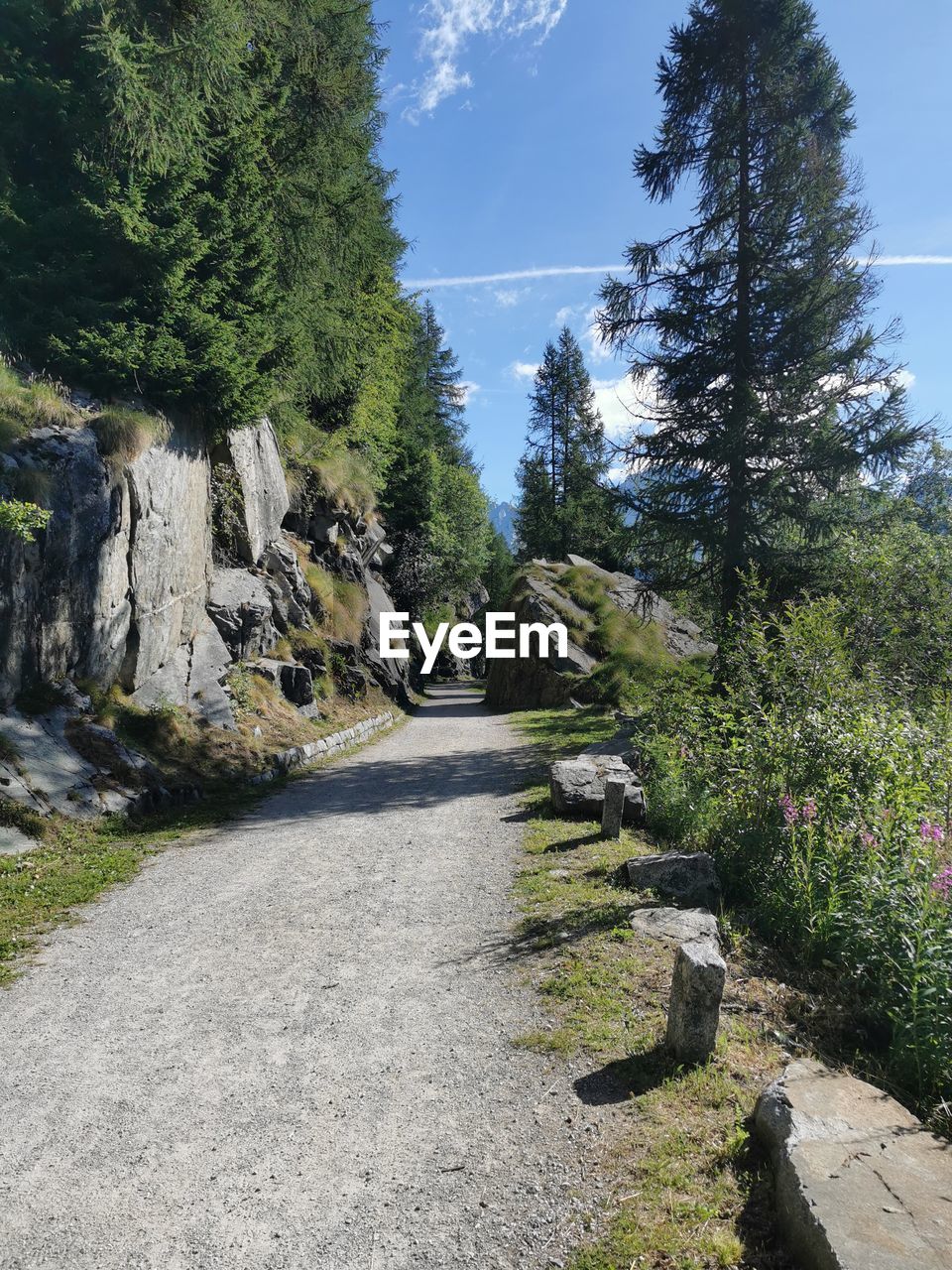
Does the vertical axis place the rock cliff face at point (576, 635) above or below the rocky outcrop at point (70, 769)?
above

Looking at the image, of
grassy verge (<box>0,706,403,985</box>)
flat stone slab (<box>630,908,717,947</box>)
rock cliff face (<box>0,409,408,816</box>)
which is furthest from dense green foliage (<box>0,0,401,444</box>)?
flat stone slab (<box>630,908,717,947</box>)

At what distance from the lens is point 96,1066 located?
3857mm

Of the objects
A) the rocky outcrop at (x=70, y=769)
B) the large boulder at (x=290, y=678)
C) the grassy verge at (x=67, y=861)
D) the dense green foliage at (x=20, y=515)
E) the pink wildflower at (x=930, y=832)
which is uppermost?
the dense green foliage at (x=20, y=515)

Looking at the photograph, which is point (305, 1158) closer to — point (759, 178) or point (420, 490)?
point (759, 178)

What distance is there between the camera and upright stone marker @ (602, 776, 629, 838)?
26.1 feet

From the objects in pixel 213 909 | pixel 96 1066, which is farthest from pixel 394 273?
pixel 96 1066

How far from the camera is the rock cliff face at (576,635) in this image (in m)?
23.5

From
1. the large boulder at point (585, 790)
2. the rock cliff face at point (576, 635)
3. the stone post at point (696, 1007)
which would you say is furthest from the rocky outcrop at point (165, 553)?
the rock cliff face at point (576, 635)

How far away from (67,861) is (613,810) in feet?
19.5

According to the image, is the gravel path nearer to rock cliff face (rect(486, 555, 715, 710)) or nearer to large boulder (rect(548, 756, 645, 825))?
large boulder (rect(548, 756, 645, 825))

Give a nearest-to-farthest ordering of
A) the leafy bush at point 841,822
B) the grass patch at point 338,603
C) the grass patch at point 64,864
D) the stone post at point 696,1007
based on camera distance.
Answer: the stone post at point 696,1007, the leafy bush at point 841,822, the grass patch at point 64,864, the grass patch at point 338,603

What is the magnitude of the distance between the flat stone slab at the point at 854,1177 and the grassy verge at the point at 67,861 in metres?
5.03

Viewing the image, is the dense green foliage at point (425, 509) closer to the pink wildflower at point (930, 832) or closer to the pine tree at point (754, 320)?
the pine tree at point (754, 320)

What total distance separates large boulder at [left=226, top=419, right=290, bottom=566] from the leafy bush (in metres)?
11.6
